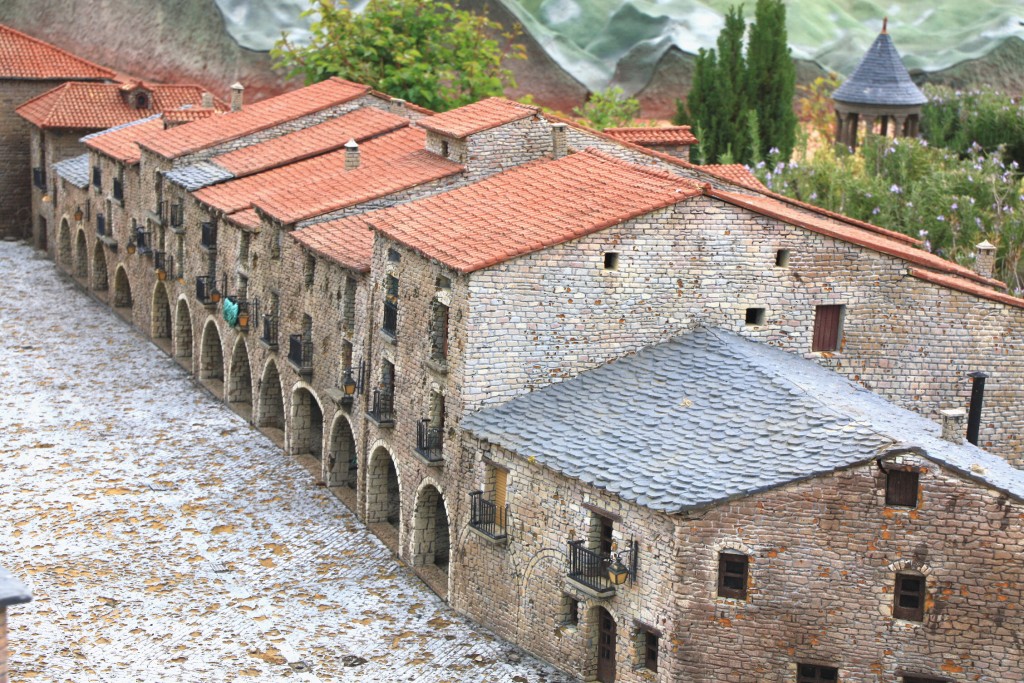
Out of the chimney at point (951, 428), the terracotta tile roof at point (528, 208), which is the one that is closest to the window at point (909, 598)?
the chimney at point (951, 428)

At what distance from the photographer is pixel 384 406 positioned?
55.6 m

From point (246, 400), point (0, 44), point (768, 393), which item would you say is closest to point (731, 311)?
point (768, 393)

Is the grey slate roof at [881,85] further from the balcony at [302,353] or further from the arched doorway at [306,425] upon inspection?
the balcony at [302,353]

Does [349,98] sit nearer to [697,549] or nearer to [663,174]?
[663,174]

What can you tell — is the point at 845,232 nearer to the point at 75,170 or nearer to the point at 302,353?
the point at 302,353

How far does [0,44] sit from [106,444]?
4020 centimetres

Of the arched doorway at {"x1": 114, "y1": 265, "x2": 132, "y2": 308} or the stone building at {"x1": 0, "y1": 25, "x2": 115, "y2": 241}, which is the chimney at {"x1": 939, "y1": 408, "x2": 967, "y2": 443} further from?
the stone building at {"x1": 0, "y1": 25, "x2": 115, "y2": 241}

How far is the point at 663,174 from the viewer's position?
54594 mm

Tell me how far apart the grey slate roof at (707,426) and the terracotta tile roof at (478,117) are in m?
13.0

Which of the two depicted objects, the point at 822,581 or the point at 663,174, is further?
the point at 663,174

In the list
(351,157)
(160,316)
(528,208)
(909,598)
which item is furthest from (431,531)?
(160,316)

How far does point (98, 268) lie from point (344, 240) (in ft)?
93.0

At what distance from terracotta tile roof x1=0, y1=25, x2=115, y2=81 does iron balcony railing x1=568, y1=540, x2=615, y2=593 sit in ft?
193

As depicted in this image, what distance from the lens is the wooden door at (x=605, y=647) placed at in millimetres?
46688
